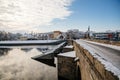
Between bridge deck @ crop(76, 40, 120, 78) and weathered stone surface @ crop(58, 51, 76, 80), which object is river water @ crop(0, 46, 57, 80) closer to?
weathered stone surface @ crop(58, 51, 76, 80)

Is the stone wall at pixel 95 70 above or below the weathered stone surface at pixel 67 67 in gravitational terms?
above

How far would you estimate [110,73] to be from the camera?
187 centimetres

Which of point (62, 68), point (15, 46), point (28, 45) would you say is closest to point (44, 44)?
point (28, 45)

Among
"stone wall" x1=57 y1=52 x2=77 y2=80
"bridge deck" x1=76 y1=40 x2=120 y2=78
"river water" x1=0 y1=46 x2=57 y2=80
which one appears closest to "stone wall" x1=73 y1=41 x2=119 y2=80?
"bridge deck" x1=76 y1=40 x2=120 y2=78

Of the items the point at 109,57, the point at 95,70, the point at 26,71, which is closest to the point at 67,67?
the point at 109,57

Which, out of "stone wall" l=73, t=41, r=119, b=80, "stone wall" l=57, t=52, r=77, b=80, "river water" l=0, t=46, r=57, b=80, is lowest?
"river water" l=0, t=46, r=57, b=80

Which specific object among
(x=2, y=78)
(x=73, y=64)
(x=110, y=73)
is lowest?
(x=2, y=78)

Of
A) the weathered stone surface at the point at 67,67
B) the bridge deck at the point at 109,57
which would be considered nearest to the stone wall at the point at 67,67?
the weathered stone surface at the point at 67,67

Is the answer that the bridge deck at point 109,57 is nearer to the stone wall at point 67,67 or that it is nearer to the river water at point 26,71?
the stone wall at point 67,67

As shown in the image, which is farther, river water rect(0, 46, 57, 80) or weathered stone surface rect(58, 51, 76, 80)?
river water rect(0, 46, 57, 80)

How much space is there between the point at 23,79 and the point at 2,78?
266cm

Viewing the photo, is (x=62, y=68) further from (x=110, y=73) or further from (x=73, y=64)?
(x=110, y=73)

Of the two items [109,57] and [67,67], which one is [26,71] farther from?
[109,57]

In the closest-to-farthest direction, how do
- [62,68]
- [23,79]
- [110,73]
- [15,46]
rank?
1. [110,73]
2. [62,68]
3. [23,79]
4. [15,46]
